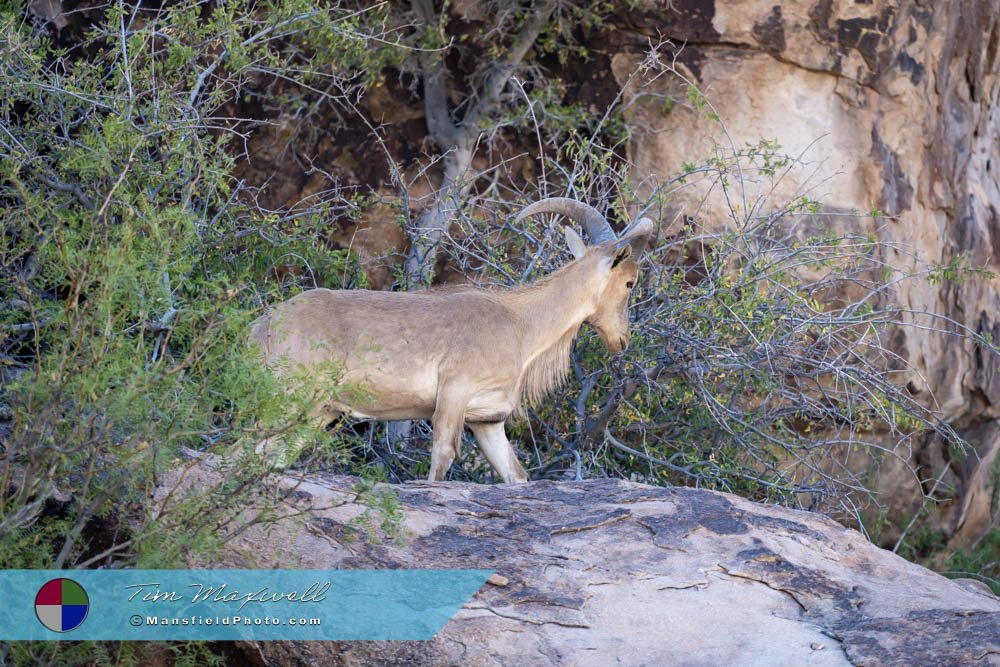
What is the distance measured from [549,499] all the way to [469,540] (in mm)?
751

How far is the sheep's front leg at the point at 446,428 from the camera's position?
744cm

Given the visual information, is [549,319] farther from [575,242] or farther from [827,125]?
[827,125]

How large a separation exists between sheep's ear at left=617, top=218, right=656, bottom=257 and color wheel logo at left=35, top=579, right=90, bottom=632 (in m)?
4.49

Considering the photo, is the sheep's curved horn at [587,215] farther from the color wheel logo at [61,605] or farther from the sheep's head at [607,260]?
the color wheel logo at [61,605]

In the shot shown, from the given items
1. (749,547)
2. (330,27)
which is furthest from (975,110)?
(749,547)

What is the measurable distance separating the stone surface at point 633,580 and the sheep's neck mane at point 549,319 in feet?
5.30

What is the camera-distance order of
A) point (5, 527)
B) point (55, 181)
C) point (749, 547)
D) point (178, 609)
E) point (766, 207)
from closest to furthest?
point (5, 527)
point (178, 609)
point (749, 547)
point (55, 181)
point (766, 207)

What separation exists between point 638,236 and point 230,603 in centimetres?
410

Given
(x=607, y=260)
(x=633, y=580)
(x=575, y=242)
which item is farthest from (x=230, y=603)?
(x=575, y=242)

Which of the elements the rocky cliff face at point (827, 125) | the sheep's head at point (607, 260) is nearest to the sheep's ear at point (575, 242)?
the sheep's head at point (607, 260)

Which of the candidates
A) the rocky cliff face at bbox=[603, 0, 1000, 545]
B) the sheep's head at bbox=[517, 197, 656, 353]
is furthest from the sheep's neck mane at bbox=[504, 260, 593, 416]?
the rocky cliff face at bbox=[603, 0, 1000, 545]

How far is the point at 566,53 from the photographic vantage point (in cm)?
1177

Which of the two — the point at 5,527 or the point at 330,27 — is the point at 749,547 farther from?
the point at 330,27

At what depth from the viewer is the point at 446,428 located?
753cm
